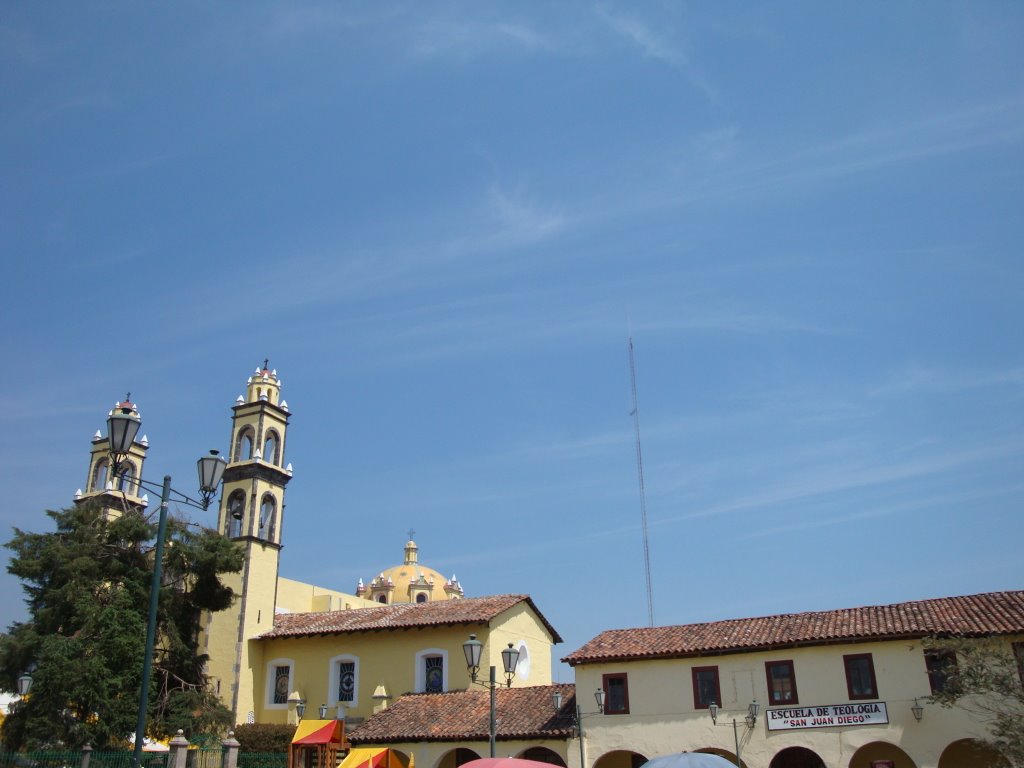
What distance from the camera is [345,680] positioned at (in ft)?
114

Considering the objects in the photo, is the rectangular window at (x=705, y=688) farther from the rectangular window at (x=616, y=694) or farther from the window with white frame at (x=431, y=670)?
the window with white frame at (x=431, y=670)

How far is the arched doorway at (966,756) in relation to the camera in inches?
861

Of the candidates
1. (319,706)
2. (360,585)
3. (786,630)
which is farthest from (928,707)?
(360,585)

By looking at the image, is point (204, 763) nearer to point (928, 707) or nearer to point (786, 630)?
point (786, 630)

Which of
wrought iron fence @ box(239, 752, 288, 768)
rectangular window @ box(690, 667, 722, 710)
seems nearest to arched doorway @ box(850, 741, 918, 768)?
rectangular window @ box(690, 667, 722, 710)

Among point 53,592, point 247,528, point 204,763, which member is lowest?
point 204,763

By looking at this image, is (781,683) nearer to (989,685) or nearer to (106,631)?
(989,685)

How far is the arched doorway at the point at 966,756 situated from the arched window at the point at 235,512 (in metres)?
27.1

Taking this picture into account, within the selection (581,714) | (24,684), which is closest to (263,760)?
(24,684)

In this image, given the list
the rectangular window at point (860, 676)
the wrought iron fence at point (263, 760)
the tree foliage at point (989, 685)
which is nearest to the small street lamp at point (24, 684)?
the wrought iron fence at point (263, 760)

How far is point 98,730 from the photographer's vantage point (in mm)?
27906

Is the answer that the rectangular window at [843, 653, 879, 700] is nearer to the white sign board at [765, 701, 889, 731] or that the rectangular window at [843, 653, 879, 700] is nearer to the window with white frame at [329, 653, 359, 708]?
the white sign board at [765, 701, 889, 731]

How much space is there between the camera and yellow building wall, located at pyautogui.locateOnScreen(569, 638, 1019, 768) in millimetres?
21938

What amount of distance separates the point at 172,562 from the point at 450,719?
11696mm
